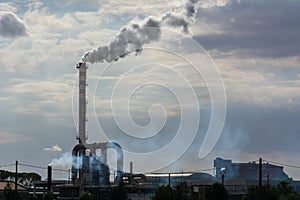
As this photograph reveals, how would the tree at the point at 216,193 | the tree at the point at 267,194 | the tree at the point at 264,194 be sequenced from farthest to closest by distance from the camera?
the tree at the point at 216,193, the tree at the point at 267,194, the tree at the point at 264,194

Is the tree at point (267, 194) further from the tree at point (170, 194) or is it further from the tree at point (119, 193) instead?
the tree at point (119, 193)

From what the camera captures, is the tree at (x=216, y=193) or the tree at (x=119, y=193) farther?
the tree at (x=119, y=193)

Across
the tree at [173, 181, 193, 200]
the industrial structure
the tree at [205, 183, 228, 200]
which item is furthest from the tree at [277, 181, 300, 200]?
the industrial structure

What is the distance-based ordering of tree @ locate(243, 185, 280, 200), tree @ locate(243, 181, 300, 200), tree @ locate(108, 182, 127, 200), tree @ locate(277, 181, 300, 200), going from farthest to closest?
tree @ locate(108, 182, 127, 200)
tree @ locate(277, 181, 300, 200)
tree @ locate(243, 181, 300, 200)
tree @ locate(243, 185, 280, 200)

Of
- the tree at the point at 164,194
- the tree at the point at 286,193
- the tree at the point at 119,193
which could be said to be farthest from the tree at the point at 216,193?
the tree at the point at 119,193

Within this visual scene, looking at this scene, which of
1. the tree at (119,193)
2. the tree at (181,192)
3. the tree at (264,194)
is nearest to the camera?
the tree at (264,194)

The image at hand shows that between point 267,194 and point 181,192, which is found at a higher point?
point 181,192

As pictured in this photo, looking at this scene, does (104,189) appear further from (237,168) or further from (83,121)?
(237,168)

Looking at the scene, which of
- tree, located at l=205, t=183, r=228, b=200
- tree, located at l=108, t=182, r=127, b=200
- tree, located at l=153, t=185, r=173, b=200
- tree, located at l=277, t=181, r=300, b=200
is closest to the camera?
tree, located at l=153, t=185, r=173, b=200

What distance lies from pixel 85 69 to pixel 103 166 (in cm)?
2130

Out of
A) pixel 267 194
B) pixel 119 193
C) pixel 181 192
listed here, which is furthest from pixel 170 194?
pixel 119 193

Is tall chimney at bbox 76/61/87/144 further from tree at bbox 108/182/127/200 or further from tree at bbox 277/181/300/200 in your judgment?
tree at bbox 277/181/300/200

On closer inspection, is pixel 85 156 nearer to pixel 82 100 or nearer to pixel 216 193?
pixel 82 100

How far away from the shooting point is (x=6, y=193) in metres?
107
